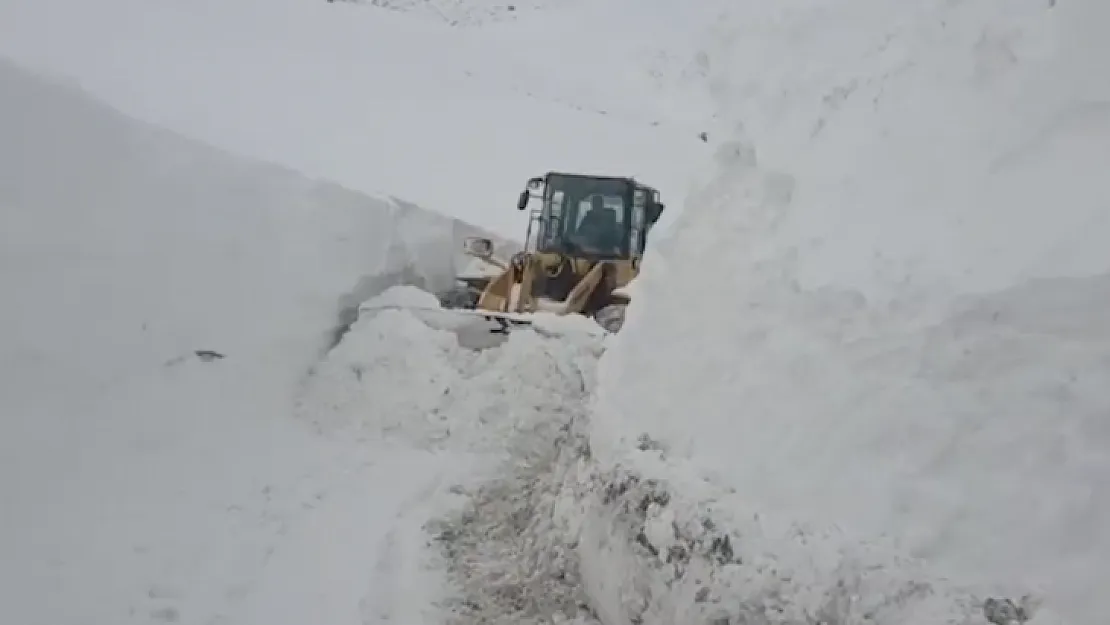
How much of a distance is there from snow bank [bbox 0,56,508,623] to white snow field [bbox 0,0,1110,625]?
25 millimetres

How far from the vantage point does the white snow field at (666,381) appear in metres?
2.86

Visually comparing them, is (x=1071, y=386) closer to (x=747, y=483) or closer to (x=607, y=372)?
(x=747, y=483)

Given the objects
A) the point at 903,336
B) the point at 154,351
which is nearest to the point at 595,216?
the point at 154,351

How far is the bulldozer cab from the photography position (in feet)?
32.5

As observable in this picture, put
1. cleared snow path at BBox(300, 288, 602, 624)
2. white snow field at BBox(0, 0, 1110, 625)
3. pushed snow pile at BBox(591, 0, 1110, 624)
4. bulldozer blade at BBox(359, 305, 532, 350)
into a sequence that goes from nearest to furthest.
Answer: pushed snow pile at BBox(591, 0, 1110, 624) → white snow field at BBox(0, 0, 1110, 625) → cleared snow path at BBox(300, 288, 602, 624) → bulldozer blade at BBox(359, 305, 532, 350)

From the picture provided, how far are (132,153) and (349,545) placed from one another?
469cm

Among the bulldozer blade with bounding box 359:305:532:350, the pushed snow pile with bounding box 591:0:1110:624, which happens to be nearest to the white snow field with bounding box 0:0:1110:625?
the pushed snow pile with bounding box 591:0:1110:624

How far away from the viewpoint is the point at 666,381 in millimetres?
4188

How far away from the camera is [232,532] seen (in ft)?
16.0

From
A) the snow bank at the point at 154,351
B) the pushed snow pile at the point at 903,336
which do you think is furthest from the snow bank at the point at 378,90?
the pushed snow pile at the point at 903,336

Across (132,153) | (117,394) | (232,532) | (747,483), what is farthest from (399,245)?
(747,483)

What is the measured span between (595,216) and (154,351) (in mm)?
4622

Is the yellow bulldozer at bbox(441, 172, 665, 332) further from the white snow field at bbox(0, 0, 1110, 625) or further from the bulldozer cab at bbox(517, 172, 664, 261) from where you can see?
the white snow field at bbox(0, 0, 1110, 625)

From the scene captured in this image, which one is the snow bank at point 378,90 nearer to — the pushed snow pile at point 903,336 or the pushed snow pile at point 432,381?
the pushed snow pile at point 432,381
